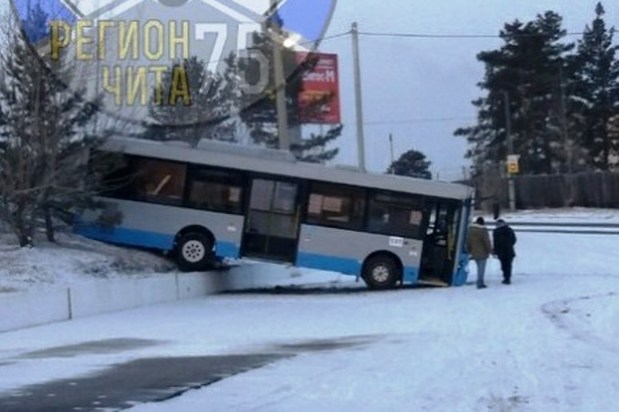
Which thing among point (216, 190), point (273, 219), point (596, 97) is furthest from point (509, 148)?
point (216, 190)

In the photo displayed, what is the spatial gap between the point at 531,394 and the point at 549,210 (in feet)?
200

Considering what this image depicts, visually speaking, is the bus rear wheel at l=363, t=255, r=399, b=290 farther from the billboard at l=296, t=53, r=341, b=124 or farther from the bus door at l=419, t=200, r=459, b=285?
the billboard at l=296, t=53, r=341, b=124

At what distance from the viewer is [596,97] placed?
265 ft

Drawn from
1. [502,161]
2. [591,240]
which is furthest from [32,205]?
[502,161]

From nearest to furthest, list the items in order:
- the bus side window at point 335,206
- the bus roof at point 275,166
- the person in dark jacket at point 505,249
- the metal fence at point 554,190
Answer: the person in dark jacket at point 505,249 < the bus roof at point 275,166 < the bus side window at point 335,206 < the metal fence at point 554,190

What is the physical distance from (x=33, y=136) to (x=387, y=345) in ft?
38.4

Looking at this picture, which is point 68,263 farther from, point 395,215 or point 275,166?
point 395,215

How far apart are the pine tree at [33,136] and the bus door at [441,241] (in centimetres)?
766

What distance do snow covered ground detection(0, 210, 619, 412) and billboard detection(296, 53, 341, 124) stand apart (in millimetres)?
23612

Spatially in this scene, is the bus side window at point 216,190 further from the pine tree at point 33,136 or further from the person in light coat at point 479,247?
the person in light coat at point 479,247

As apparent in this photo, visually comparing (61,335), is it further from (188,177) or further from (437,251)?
(437,251)

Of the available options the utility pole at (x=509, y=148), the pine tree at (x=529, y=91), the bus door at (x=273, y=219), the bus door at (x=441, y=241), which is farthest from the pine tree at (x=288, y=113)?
the pine tree at (x=529, y=91)

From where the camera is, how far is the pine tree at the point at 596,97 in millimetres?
79688

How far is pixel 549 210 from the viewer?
69.6 m
